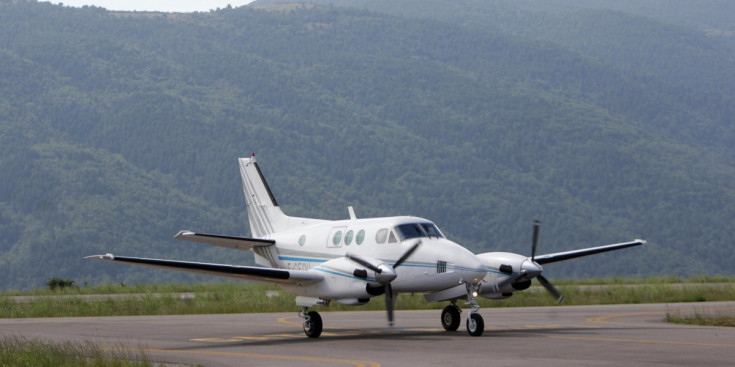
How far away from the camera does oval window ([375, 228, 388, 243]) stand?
25625 millimetres

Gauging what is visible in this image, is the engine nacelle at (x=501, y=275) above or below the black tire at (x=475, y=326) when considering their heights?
above

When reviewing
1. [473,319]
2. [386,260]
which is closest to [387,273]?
[386,260]

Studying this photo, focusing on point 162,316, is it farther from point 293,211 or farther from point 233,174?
point 233,174

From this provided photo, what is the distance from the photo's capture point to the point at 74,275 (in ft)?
481

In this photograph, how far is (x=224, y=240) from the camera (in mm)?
27828

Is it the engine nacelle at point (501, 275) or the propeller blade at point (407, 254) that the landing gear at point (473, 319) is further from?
the propeller blade at point (407, 254)

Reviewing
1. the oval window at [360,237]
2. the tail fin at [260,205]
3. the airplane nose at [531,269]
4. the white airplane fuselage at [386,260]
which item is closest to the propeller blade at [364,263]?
the white airplane fuselage at [386,260]

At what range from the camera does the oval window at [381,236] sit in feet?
84.1

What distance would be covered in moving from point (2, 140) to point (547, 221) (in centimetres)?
10705

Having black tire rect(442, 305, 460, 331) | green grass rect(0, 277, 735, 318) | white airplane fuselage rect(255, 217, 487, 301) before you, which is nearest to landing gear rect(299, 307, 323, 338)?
white airplane fuselage rect(255, 217, 487, 301)

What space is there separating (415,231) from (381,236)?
36.1 inches

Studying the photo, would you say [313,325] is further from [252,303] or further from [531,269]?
[252,303]

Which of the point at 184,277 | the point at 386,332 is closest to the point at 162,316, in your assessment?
the point at 386,332

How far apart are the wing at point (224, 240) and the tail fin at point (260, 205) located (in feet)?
6.57
